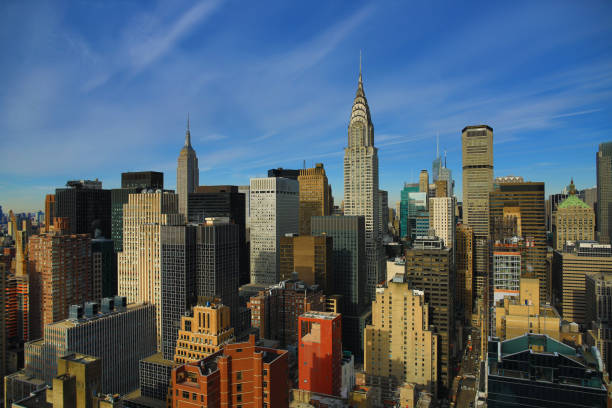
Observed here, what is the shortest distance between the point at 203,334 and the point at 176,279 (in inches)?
1041

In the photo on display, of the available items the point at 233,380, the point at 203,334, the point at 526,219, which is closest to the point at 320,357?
the point at 203,334

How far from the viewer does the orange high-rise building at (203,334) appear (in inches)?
3105

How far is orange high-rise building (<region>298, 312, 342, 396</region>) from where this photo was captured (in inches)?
3413

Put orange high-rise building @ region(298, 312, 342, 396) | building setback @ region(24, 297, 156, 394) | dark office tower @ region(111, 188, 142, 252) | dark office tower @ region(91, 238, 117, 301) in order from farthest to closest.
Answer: dark office tower @ region(111, 188, 142, 252) < dark office tower @ region(91, 238, 117, 301) < building setback @ region(24, 297, 156, 394) < orange high-rise building @ region(298, 312, 342, 396)

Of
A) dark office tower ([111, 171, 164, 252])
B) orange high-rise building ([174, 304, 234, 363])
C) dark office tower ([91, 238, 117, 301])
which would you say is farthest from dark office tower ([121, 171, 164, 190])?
orange high-rise building ([174, 304, 234, 363])

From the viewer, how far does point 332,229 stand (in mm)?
171500

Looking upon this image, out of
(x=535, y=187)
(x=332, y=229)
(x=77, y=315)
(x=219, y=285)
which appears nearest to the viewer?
(x=77, y=315)

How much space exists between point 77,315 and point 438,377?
9451 cm

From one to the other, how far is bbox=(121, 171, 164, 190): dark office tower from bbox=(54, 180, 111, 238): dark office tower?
1433 centimetres

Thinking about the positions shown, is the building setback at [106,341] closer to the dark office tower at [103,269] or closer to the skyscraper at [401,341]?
the dark office tower at [103,269]

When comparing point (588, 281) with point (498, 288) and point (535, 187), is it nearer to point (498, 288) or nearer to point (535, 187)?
point (498, 288)

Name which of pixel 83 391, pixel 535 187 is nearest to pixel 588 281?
pixel 535 187

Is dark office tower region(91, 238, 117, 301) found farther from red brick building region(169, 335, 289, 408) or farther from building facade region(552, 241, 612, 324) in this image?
building facade region(552, 241, 612, 324)

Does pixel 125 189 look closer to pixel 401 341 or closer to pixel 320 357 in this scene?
pixel 320 357
